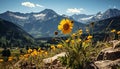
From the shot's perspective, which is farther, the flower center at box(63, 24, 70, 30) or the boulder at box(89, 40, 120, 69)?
the flower center at box(63, 24, 70, 30)

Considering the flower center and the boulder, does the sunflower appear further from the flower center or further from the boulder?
the boulder

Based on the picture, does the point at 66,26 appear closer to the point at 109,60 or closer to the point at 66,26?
the point at 66,26

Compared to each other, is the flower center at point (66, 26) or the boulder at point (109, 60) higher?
the flower center at point (66, 26)

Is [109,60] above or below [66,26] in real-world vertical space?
below

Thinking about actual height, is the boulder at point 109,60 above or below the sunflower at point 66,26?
below

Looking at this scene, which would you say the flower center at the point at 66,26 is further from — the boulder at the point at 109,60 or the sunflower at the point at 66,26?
the boulder at the point at 109,60

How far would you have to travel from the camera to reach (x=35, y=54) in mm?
9000

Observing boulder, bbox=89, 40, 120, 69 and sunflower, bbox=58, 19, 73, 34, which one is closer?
boulder, bbox=89, 40, 120, 69

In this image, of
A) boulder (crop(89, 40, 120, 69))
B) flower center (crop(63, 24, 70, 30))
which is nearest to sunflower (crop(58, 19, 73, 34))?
flower center (crop(63, 24, 70, 30))

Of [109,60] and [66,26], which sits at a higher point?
[66,26]

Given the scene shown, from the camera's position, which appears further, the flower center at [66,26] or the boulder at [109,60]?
the flower center at [66,26]

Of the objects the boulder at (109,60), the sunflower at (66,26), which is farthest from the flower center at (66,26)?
the boulder at (109,60)

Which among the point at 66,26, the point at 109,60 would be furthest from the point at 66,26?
the point at 109,60

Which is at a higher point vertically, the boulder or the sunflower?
the sunflower
